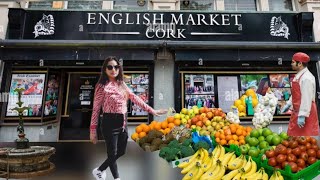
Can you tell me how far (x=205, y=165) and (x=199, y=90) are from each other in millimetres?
5265

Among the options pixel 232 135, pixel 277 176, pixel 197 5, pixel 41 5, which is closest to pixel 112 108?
pixel 232 135

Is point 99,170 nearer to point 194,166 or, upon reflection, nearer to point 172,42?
point 194,166

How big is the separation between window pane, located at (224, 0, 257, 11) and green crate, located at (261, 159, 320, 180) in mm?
7783

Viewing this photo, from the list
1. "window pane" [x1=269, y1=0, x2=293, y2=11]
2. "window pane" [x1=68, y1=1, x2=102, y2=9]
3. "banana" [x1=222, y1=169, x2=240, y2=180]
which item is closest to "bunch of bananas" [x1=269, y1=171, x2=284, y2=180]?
"banana" [x1=222, y1=169, x2=240, y2=180]

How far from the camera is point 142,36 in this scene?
333 inches

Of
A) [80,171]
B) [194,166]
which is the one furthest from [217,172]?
[80,171]

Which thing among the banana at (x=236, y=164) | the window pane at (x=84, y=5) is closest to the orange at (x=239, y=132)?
the banana at (x=236, y=164)

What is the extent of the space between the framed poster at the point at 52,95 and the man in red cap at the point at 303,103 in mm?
7421

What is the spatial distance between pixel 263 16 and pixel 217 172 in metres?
7.37

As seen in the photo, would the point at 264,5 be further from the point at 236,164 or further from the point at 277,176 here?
the point at 277,176

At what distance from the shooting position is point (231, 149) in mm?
3854

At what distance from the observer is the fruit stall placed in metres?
2.98

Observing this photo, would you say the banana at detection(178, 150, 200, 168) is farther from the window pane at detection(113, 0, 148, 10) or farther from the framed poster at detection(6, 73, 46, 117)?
the window pane at detection(113, 0, 148, 10)

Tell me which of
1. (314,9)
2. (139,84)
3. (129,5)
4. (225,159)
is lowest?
(225,159)
